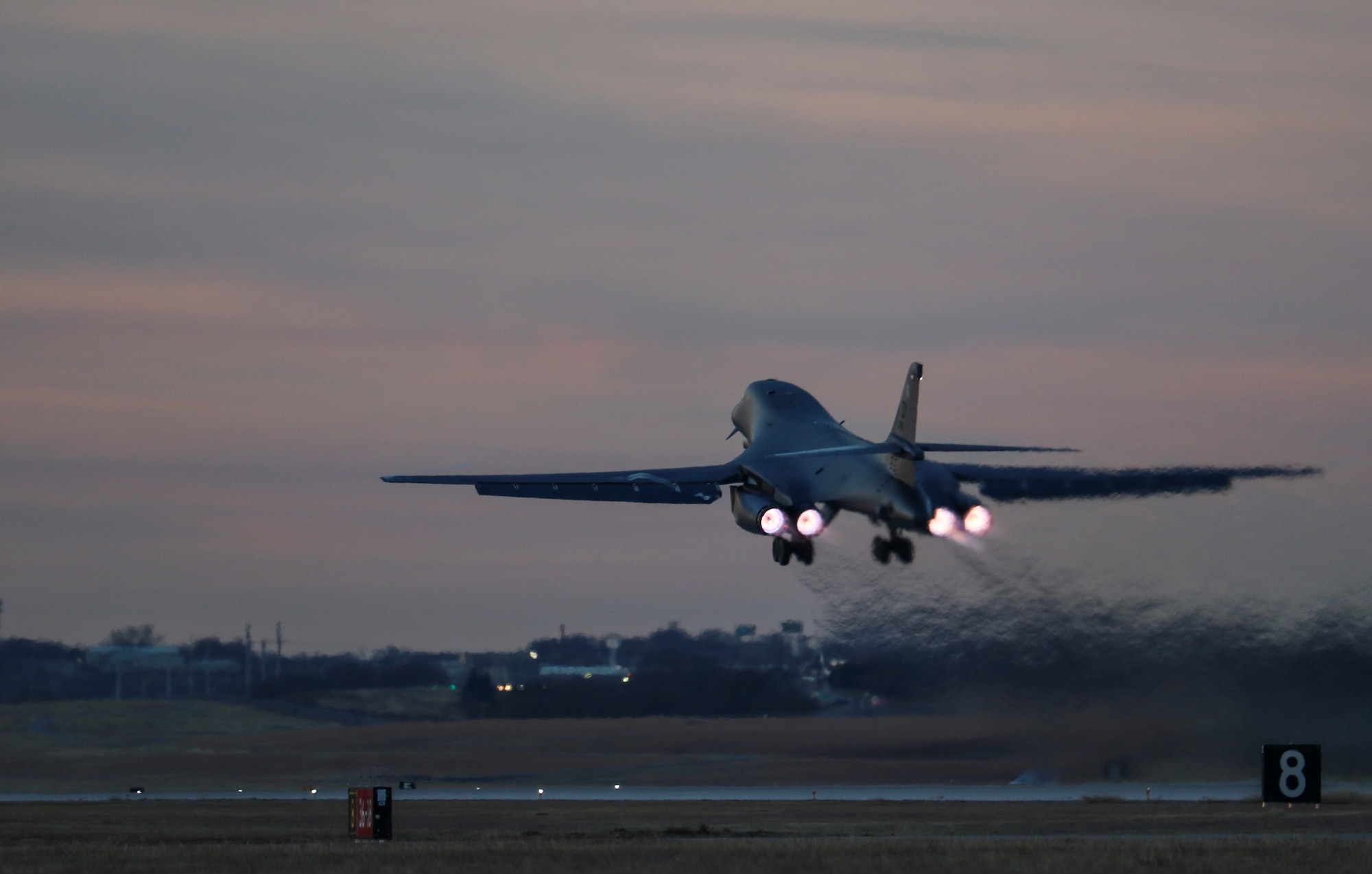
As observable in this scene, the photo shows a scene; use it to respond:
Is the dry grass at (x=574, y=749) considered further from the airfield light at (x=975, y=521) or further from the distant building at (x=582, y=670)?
the airfield light at (x=975, y=521)

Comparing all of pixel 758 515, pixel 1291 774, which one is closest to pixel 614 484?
pixel 758 515

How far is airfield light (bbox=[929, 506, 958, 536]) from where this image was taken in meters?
45.9

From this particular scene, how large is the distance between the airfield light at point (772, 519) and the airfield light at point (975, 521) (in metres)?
5.31

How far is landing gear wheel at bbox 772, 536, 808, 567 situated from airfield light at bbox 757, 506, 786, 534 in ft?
2.83

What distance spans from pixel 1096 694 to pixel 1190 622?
4.14 meters

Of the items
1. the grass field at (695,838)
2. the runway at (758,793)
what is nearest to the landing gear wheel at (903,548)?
the grass field at (695,838)

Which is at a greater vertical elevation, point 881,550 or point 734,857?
point 881,550

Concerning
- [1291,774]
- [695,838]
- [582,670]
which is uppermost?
Answer: [582,670]

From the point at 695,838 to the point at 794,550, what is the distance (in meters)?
8.72

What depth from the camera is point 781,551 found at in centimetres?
5019

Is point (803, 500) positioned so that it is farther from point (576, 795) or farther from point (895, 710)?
point (576, 795)

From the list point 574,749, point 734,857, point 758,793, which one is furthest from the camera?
point 574,749

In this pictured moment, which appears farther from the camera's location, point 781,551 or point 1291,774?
point 1291,774

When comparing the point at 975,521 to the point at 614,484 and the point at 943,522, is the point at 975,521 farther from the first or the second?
the point at 614,484
